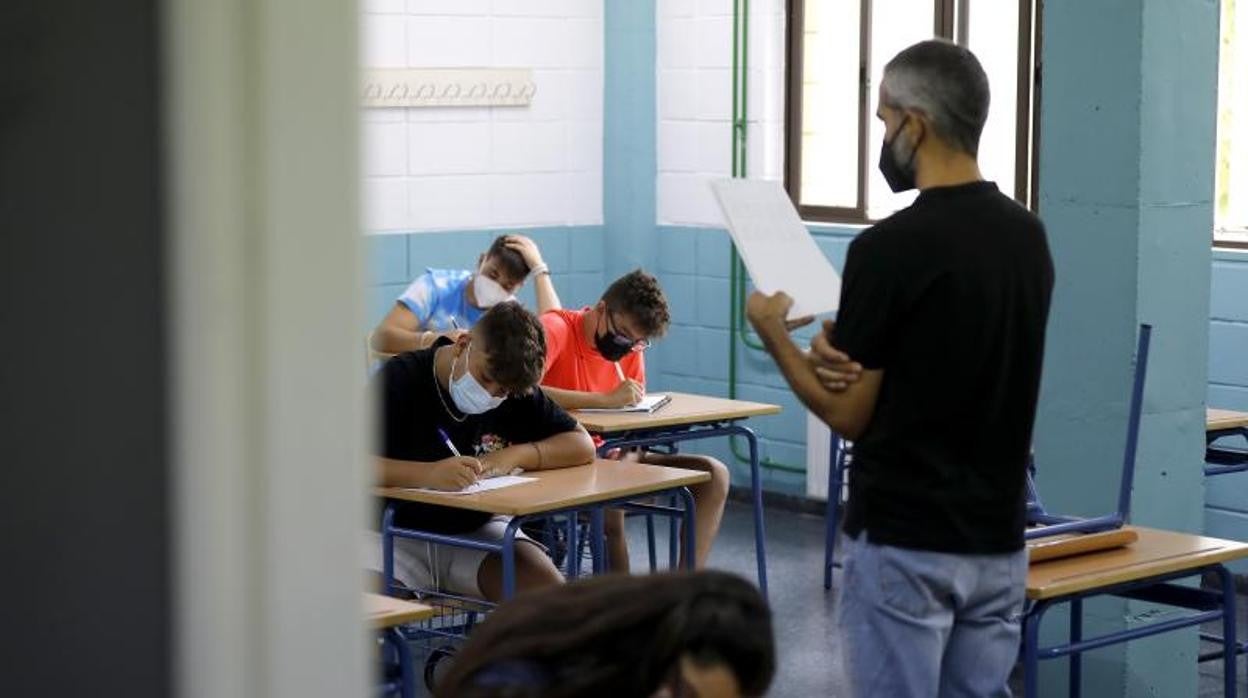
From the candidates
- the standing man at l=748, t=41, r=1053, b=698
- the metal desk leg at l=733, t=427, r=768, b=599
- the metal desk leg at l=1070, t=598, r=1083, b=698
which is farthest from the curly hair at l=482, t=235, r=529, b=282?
the standing man at l=748, t=41, r=1053, b=698

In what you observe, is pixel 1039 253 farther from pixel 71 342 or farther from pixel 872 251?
pixel 71 342

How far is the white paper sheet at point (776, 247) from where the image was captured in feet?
9.09

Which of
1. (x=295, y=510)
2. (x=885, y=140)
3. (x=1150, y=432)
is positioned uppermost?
(x=885, y=140)

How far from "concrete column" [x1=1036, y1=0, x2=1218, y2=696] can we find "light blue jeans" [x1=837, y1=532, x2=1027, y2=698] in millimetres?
1638

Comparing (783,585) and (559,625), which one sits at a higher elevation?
(559,625)

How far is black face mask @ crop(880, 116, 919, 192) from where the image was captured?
2770 mm

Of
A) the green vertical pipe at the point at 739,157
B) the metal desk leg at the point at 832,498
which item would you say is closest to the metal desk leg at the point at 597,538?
the metal desk leg at the point at 832,498

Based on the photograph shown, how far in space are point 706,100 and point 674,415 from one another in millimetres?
2371

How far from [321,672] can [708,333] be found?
690 centimetres

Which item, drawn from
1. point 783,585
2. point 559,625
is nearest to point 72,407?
point 559,625

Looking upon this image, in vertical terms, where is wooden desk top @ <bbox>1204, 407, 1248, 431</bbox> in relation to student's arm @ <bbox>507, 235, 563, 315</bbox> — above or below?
below

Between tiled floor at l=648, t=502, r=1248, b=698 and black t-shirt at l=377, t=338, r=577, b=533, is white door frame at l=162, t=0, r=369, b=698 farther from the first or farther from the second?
black t-shirt at l=377, t=338, r=577, b=533

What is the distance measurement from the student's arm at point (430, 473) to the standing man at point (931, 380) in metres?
1.68

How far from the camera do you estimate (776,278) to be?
2775mm
